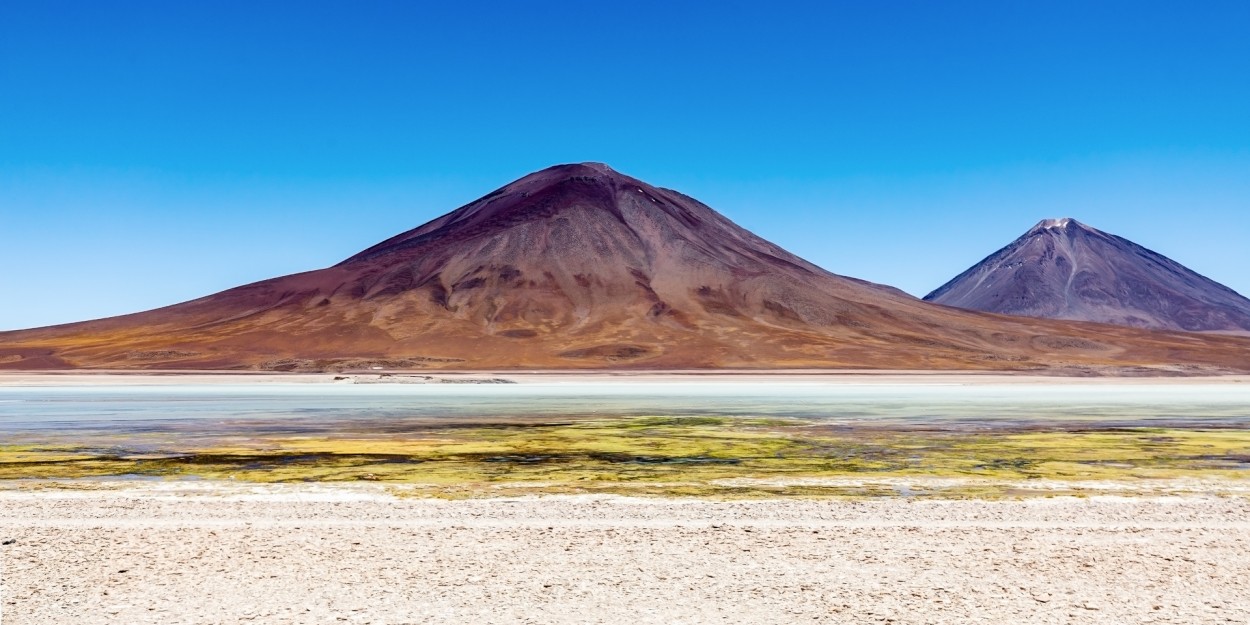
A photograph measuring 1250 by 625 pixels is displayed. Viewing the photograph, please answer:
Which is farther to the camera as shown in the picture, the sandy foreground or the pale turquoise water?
the pale turquoise water

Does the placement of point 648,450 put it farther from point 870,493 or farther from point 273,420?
point 273,420

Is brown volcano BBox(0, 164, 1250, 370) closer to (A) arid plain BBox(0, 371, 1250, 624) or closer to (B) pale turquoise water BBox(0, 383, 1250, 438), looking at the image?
(B) pale turquoise water BBox(0, 383, 1250, 438)

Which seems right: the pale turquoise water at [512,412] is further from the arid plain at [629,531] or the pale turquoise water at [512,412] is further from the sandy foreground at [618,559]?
the sandy foreground at [618,559]

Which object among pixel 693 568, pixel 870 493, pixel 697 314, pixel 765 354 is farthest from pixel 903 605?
pixel 697 314

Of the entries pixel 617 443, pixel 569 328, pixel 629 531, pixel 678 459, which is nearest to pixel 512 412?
pixel 617 443

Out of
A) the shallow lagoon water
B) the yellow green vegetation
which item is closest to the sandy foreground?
the yellow green vegetation

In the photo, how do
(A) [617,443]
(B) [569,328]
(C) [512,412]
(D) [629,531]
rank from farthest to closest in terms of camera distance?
(B) [569,328] → (C) [512,412] → (A) [617,443] → (D) [629,531]

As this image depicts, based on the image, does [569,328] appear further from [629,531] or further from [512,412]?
[629,531]
